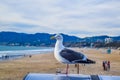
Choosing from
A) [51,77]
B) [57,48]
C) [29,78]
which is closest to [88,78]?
[51,77]

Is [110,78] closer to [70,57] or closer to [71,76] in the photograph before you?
[71,76]

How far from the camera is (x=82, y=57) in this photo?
50.5 ft

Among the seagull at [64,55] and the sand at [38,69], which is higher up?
the seagull at [64,55]

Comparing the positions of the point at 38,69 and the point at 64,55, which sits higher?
the point at 64,55

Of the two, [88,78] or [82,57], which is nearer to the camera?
[88,78]

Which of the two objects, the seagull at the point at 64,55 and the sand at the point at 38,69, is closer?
the seagull at the point at 64,55

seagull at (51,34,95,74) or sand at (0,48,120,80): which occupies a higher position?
seagull at (51,34,95,74)

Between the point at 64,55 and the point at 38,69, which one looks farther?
the point at 38,69

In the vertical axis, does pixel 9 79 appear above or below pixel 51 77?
below

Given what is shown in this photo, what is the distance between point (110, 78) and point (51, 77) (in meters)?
0.77

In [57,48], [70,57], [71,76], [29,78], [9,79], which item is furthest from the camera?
[9,79]

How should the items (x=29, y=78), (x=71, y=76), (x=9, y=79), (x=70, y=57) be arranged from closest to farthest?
(x=29, y=78) → (x=71, y=76) → (x=70, y=57) → (x=9, y=79)

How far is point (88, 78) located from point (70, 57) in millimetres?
10284

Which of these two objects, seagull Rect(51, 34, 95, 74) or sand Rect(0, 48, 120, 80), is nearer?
seagull Rect(51, 34, 95, 74)
